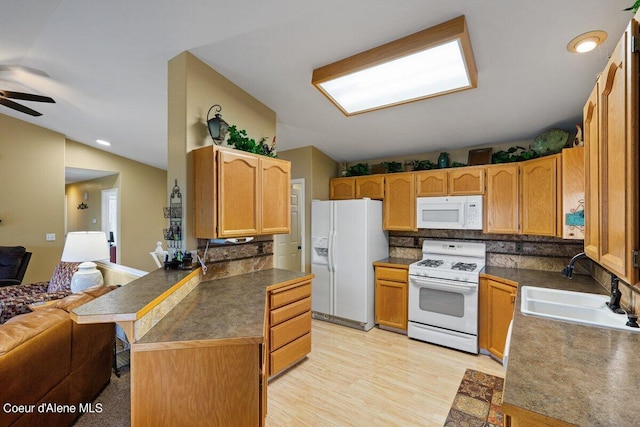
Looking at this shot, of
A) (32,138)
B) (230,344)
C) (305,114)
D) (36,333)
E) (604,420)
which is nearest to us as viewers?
(604,420)

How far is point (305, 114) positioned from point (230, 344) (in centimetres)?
249

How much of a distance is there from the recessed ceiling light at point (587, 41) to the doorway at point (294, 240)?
3.00m

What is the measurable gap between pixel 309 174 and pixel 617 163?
324 cm

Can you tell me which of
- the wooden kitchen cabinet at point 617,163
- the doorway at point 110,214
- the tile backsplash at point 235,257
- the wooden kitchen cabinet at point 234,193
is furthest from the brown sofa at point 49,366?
the doorway at point 110,214

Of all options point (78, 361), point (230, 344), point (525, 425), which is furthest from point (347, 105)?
→ point (78, 361)

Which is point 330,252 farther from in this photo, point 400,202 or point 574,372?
point 574,372

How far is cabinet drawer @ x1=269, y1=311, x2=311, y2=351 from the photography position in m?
2.29

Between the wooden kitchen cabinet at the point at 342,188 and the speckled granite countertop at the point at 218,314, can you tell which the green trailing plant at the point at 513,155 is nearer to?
the wooden kitchen cabinet at the point at 342,188

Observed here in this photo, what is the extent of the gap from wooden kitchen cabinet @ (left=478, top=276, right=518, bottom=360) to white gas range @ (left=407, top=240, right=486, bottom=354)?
3.2 inches

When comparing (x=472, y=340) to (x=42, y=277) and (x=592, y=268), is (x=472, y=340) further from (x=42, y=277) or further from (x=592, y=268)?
(x=42, y=277)

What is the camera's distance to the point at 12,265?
3760mm

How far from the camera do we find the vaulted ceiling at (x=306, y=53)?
167cm

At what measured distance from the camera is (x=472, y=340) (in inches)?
112

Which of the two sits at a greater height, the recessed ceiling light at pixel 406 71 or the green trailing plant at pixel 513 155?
the recessed ceiling light at pixel 406 71
